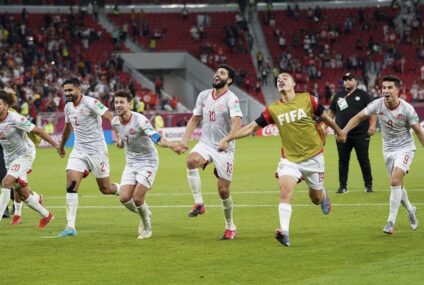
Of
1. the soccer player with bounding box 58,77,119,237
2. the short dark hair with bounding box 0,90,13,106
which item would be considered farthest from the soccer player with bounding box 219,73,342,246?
the short dark hair with bounding box 0,90,13,106

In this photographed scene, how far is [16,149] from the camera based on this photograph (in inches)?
620

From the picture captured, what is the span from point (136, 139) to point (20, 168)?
7.18 ft

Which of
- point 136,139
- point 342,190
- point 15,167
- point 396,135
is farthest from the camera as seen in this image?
point 342,190

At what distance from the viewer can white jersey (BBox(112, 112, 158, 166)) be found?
47.6 feet

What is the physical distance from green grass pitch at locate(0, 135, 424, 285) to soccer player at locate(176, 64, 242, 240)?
0.55 metres

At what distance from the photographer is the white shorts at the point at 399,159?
1418 centimetres

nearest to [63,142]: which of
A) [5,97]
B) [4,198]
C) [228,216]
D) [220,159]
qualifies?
[5,97]

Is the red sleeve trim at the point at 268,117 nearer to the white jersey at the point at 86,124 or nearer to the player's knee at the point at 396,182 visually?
the player's knee at the point at 396,182

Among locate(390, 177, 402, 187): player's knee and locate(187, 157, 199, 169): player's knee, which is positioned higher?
locate(390, 177, 402, 187): player's knee

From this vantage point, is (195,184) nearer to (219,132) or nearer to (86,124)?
(219,132)

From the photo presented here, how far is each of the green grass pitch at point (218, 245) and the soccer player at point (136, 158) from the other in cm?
51

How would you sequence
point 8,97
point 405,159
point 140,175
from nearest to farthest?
point 405,159
point 140,175
point 8,97

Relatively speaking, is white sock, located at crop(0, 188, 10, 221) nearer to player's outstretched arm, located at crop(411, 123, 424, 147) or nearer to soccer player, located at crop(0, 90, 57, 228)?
soccer player, located at crop(0, 90, 57, 228)

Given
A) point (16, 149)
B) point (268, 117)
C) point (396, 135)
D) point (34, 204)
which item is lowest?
point (34, 204)
